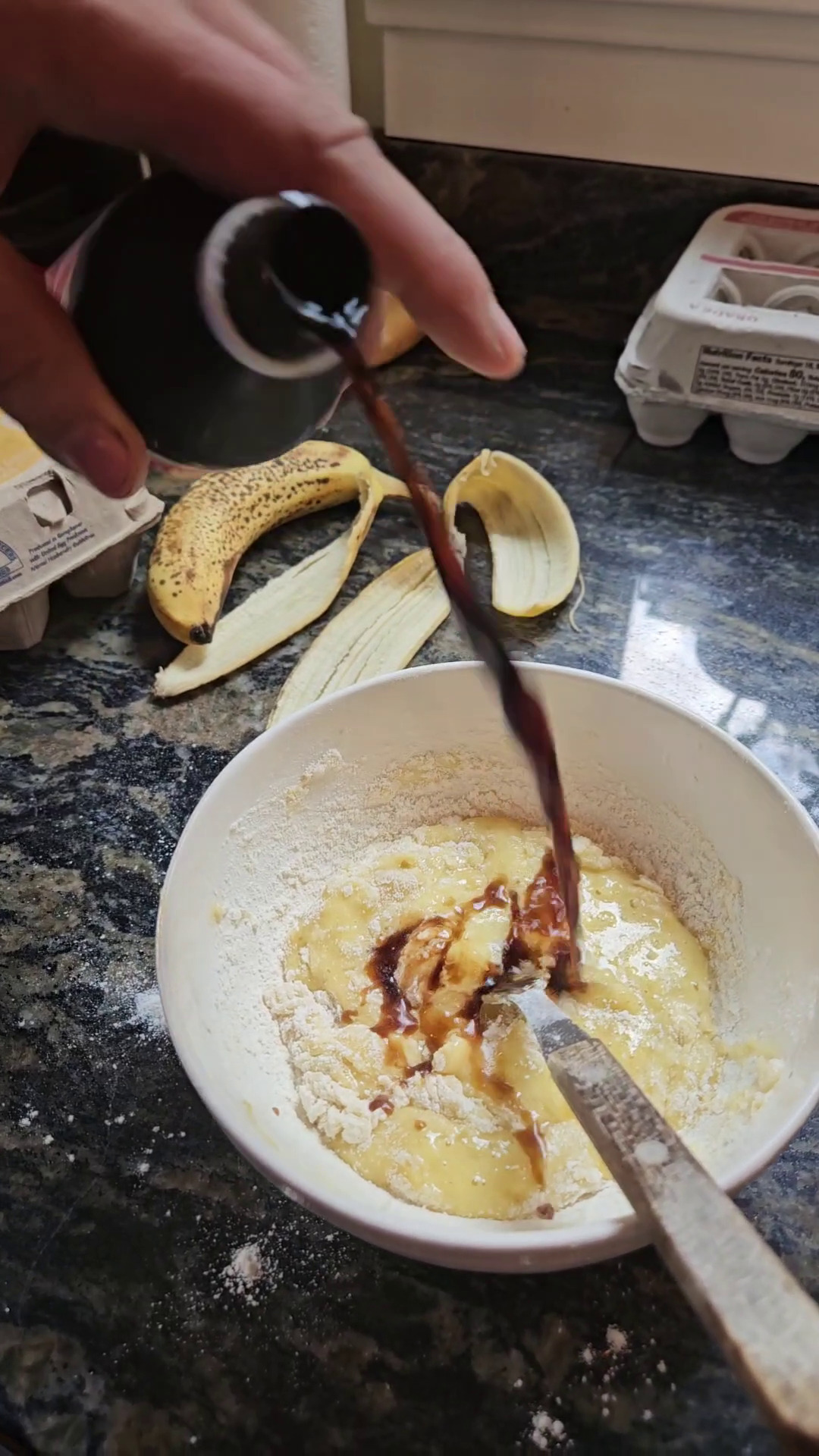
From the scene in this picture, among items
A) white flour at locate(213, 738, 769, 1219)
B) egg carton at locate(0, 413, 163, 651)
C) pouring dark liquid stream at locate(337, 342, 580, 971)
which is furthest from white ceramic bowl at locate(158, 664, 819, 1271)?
egg carton at locate(0, 413, 163, 651)

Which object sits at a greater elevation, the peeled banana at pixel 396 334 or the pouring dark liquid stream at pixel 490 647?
the pouring dark liquid stream at pixel 490 647

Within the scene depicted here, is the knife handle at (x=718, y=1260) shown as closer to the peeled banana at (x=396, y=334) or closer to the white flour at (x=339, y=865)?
the white flour at (x=339, y=865)

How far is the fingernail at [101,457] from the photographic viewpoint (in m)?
0.53

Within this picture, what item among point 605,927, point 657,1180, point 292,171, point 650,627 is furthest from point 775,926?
point 292,171

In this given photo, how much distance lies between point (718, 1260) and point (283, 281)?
46 cm

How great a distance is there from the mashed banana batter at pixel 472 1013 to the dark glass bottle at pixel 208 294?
397mm

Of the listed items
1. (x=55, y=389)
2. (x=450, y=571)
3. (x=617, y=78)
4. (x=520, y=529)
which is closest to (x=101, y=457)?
(x=55, y=389)

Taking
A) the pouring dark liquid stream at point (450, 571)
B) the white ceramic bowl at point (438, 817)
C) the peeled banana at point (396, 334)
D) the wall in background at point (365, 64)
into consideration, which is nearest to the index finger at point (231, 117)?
the pouring dark liquid stream at point (450, 571)

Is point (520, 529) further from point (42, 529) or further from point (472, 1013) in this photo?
point (472, 1013)

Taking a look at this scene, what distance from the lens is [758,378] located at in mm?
1129

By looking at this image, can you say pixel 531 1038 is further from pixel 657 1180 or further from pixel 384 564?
pixel 384 564

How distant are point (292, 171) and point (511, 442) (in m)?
0.68

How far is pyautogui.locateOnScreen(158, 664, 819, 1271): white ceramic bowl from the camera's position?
52cm

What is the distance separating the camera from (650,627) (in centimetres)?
104
